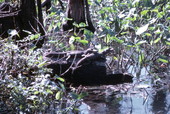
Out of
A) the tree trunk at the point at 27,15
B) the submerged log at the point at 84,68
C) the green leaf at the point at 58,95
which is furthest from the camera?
the tree trunk at the point at 27,15

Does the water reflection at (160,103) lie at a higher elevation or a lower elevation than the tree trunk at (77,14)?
lower

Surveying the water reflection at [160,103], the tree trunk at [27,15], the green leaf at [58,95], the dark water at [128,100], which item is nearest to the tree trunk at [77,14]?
the tree trunk at [27,15]

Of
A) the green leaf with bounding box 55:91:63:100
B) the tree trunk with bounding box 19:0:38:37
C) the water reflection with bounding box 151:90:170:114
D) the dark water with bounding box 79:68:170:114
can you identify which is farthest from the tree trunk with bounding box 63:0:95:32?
the green leaf with bounding box 55:91:63:100

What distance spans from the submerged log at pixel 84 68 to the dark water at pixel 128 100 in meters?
0.20

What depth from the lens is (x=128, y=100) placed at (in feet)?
13.3

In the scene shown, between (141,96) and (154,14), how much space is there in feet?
7.01

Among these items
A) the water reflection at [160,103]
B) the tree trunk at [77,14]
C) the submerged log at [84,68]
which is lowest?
the water reflection at [160,103]

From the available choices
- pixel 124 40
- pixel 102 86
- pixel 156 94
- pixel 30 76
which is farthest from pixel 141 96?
pixel 30 76

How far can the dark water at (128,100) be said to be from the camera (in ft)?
12.4

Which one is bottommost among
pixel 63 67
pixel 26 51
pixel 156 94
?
pixel 156 94

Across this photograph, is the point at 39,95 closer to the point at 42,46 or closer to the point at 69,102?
the point at 69,102

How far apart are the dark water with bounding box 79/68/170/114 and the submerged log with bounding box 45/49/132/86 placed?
0.20m

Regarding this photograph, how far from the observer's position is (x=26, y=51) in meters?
3.84

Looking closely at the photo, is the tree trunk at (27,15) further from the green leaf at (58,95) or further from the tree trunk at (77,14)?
the green leaf at (58,95)
